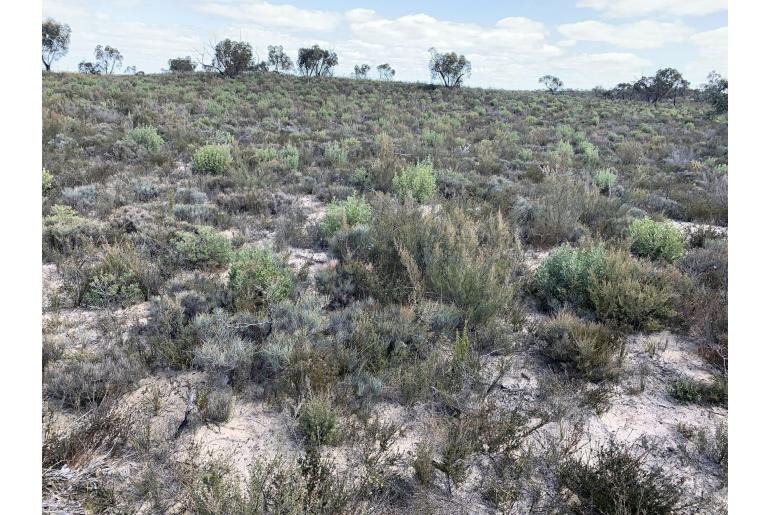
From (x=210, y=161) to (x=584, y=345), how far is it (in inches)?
354

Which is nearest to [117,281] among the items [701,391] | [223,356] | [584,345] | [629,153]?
[223,356]

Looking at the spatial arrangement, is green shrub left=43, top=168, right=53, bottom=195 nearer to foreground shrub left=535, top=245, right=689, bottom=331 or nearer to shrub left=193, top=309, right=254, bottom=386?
shrub left=193, top=309, right=254, bottom=386

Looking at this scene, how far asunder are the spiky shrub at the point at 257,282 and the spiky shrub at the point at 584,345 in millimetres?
2811

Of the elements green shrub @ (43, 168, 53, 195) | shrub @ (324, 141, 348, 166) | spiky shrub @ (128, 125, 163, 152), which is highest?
spiky shrub @ (128, 125, 163, 152)

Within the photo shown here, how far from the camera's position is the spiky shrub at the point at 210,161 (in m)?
10.1

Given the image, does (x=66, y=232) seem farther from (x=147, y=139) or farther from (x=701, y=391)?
(x=701, y=391)

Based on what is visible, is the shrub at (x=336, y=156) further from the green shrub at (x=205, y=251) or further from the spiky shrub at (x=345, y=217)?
the green shrub at (x=205, y=251)

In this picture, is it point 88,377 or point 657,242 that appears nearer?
point 88,377

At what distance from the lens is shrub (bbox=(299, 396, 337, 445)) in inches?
124

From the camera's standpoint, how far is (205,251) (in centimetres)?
584

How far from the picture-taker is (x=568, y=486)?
2854 mm

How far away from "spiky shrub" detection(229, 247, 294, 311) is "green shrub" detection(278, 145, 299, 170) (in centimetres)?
609

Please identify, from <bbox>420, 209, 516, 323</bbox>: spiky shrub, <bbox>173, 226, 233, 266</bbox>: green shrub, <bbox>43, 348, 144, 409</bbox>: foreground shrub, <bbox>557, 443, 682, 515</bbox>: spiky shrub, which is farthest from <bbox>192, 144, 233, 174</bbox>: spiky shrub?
<bbox>557, 443, 682, 515</bbox>: spiky shrub

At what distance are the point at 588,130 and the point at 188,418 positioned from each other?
72.2 feet
